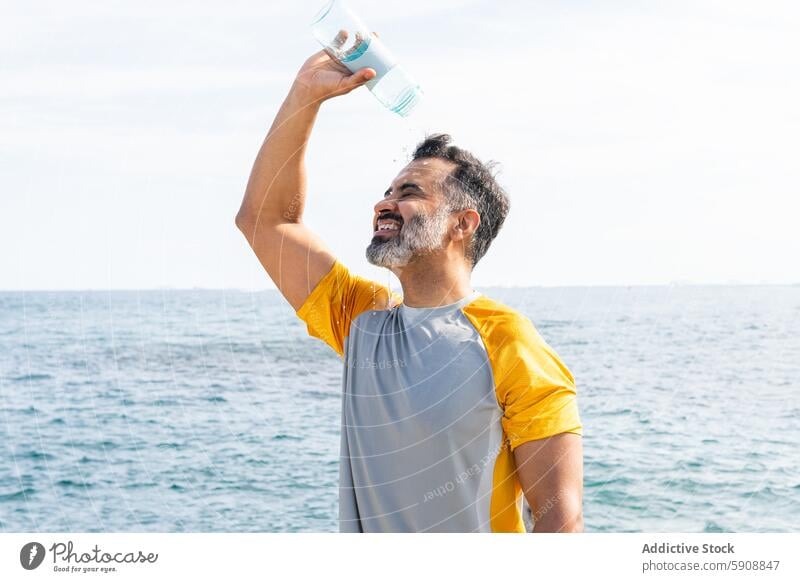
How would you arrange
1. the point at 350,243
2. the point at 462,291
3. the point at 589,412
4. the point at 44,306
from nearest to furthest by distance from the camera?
1. the point at 462,291
2. the point at 350,243
3. the point at 589,412
4. the point at 44,306

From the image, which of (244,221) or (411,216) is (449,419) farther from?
(244,221)

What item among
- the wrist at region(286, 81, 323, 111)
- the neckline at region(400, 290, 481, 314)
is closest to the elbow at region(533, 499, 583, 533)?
the neckline at region(400, 290, 481, 314)

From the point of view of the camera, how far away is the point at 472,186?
2057mm

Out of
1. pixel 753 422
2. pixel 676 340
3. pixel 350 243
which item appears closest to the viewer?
pixel 350 243

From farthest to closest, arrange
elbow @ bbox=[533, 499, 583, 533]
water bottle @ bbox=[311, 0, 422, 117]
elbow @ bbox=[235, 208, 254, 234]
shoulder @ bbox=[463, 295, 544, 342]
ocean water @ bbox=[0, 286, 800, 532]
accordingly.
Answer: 1. ocean water @ bbox=[0, 286, 800, 532]
2. elbow @ bbox=[235, 208, 254, 234]
3. water bottle @ bbox=[311, 0, 422, 117]
4. shoulder @ bbox=[463, 295, 544, 342]
5. elbow @ bbox=[533, 499, 583, 533]

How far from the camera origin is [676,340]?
16750 millimetres

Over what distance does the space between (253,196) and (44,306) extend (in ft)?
133

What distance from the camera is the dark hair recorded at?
2.03 m

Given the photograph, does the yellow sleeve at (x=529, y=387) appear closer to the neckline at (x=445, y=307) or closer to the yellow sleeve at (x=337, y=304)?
the neckline at (x=445, y=307)

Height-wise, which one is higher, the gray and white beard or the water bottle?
the water bottle

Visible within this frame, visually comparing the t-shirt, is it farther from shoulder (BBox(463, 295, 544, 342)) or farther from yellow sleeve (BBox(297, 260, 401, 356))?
yellow sleeve (BBox(297, 260, 401, 356))

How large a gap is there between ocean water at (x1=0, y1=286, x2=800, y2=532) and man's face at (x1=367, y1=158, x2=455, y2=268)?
2562 mm

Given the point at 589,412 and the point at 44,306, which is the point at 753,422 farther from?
the point at 44,306
